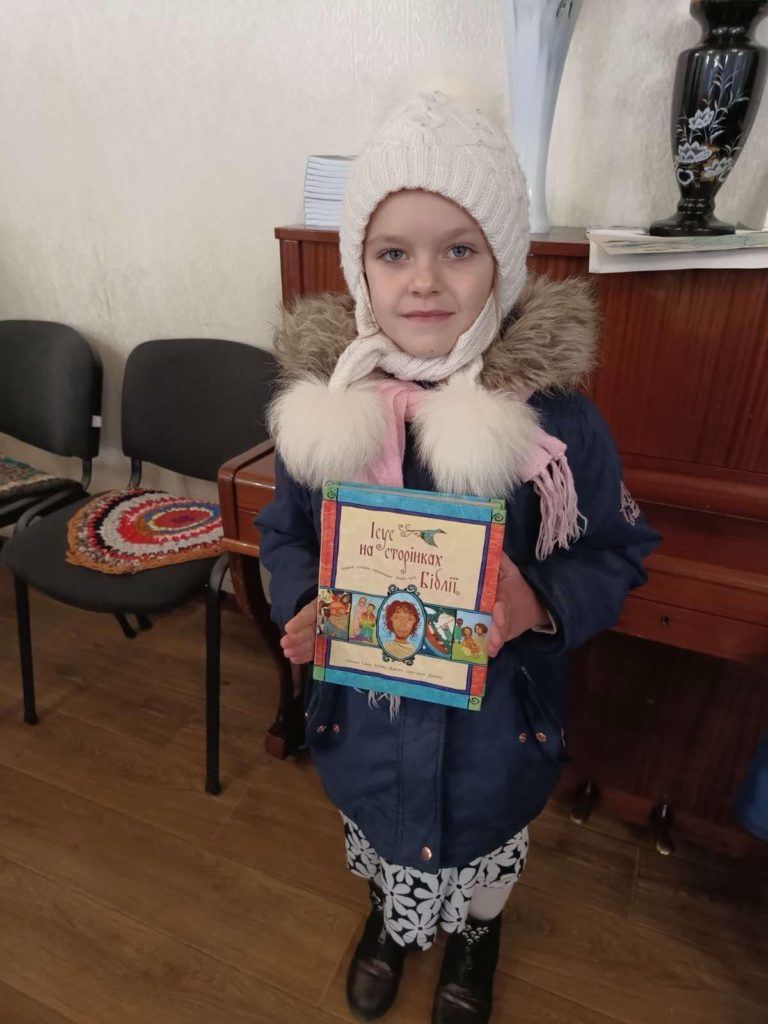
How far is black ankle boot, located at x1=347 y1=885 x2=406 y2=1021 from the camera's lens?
3.69ft

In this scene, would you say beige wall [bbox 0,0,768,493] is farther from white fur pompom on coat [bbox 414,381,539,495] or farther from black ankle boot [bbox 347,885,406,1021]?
black ankle boot [bbox 347,885,406,1021]

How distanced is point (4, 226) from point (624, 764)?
2099 mm

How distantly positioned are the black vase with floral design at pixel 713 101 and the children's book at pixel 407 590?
25.4 inches

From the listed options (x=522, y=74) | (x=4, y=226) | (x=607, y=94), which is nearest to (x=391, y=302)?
(x=522, y=74)

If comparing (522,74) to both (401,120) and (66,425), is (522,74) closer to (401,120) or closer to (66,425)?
(401,120)

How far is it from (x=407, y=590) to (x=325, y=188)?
836 mm

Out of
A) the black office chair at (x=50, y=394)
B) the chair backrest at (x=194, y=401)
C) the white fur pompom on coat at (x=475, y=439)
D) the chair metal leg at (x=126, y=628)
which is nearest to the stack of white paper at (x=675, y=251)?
the white fur pompom on coat at (x=475, y=439)

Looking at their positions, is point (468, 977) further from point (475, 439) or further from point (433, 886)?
point (475, 439)

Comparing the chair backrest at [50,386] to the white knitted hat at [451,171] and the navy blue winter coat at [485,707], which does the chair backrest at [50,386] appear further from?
the white knitted hat at [451,171]

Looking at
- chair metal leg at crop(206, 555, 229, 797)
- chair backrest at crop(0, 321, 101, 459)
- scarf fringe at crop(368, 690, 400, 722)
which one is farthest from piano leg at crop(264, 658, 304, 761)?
chair backrest at crop(0, 321, 101, 459)

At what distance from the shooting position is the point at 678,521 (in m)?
1.07

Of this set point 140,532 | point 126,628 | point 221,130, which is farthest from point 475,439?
point 126,628

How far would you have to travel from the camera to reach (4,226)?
1.88 m

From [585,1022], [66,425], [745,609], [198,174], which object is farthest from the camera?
[66,425]
